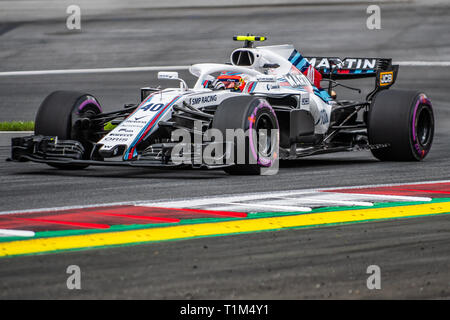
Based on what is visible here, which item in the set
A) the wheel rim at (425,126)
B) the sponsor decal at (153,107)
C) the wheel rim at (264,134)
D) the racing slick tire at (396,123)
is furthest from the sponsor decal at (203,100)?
the wheel rim at (425,126)

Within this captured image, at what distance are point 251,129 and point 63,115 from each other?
2714 mm

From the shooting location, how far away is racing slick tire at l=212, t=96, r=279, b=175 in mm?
11672

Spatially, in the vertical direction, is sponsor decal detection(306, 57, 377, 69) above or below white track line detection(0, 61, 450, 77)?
below

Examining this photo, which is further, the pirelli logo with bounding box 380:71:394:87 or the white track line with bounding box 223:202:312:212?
the pirelli logo with bounding box 380:71:394:87

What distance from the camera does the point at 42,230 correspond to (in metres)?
8.11

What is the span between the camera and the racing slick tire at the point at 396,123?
13703 mm

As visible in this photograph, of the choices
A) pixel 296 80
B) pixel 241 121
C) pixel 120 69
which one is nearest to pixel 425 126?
pixel 296 80

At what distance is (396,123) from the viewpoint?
13.7 metres

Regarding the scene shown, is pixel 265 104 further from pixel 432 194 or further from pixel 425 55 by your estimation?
pixel 425 55

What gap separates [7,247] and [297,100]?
267 inches

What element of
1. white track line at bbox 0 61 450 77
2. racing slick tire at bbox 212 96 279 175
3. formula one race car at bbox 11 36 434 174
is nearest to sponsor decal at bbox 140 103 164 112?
formula one race car at bbox 11 36 434 174

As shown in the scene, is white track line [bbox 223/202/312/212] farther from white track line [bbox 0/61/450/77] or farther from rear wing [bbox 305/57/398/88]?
white track line [bbox 0/61/450/77]

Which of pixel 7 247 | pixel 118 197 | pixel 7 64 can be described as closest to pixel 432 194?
pixel 118 197

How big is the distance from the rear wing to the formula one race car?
0.02 metres
